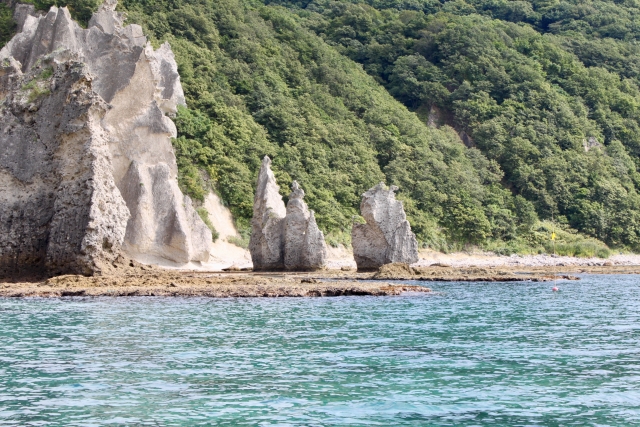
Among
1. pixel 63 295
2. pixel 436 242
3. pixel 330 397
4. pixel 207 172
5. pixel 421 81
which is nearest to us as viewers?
pixel 330 397

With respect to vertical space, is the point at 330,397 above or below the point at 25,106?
below

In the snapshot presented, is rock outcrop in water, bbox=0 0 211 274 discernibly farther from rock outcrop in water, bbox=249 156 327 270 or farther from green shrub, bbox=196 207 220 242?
green shrub, bbox=196 207 220 242

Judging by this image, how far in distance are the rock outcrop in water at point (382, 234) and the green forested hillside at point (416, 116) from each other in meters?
12.1

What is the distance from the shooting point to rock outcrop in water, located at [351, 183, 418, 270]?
45562mm

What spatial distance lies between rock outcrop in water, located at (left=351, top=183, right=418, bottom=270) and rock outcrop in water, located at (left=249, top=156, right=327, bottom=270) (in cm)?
229

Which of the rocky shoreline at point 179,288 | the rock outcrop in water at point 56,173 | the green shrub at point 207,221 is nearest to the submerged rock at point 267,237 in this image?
the green shrub at point 207,221

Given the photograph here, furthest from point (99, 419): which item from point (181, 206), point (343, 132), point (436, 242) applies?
point (343, 132)

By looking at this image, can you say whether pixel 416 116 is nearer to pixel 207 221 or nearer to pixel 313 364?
pixel 207 221

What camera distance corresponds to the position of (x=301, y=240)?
45.5m

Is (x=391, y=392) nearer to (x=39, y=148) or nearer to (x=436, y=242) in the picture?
(x=39, y=148)

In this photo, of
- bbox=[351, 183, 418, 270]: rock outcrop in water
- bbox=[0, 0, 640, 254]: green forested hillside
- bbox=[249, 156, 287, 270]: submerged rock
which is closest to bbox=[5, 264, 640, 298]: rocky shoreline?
bbox=[351, 183, 418, 270]: rock outcrop in water

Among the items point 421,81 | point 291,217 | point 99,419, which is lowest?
point 99,419

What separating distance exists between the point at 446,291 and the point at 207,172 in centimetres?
2789

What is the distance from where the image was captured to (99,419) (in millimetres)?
12406
